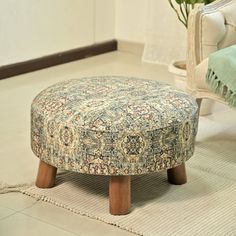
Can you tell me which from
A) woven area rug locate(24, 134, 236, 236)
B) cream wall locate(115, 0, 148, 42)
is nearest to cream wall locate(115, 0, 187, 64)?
cream wall locate(115, 0, 148, 42)

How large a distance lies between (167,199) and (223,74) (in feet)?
1.95

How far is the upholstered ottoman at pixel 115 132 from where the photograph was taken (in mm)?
1991

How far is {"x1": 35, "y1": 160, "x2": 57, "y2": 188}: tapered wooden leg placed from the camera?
2246 mm

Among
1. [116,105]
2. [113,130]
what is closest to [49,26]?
[116,105]

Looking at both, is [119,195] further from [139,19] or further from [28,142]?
[139,19]

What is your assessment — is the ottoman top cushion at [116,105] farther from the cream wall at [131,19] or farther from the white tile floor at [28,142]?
the cream wall at [131,19]

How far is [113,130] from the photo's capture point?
198 centimetres

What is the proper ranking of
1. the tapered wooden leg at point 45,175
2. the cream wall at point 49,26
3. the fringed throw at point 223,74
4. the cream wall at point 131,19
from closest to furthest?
the tapered wooden leg at point 45,175, the fringed throw at point 223,74, the cream wall at point 49,26, the cream wall at point 131,19

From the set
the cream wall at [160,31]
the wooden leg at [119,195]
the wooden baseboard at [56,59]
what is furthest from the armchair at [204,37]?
the wooden baseboard at [56,59]

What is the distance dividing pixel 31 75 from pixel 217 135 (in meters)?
1.53

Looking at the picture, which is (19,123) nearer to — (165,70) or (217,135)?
(217,135)

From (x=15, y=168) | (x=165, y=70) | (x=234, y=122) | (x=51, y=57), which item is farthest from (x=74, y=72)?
(x=15, y=168)

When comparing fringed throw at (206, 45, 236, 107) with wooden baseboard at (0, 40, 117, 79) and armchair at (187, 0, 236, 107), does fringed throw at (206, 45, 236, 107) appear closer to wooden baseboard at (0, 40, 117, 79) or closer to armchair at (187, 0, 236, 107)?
armchair at (187, 0, 236, 107)

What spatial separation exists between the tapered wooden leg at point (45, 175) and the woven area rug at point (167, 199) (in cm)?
2
